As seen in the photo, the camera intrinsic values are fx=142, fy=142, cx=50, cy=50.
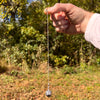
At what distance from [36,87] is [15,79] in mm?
894

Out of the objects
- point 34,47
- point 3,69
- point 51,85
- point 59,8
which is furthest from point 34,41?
point 59,8

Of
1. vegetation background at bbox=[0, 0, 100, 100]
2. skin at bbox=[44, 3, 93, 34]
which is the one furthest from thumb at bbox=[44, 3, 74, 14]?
vegetation background at bbox=[0, 0, 100, 100]

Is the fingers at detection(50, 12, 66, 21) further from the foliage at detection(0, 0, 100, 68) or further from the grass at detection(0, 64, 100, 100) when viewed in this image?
the foliage at detection(0, 0, 100, 68)

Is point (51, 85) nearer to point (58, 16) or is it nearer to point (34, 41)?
point (34, 41)

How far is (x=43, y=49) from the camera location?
579 cm

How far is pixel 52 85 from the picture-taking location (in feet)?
14.4

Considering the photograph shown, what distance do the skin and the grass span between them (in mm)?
2275

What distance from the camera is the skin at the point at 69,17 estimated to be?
1705mm

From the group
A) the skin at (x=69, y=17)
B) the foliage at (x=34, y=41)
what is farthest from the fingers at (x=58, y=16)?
the foliage at (x=34, y=41)

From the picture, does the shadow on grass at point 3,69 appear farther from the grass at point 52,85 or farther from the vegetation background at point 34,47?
the grass at point 52,85

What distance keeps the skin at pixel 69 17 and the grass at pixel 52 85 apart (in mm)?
2275

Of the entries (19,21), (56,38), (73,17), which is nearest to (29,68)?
(56,38)

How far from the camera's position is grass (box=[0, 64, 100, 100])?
12.2ft

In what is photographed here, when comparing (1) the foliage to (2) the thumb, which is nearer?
(2) the thumb
